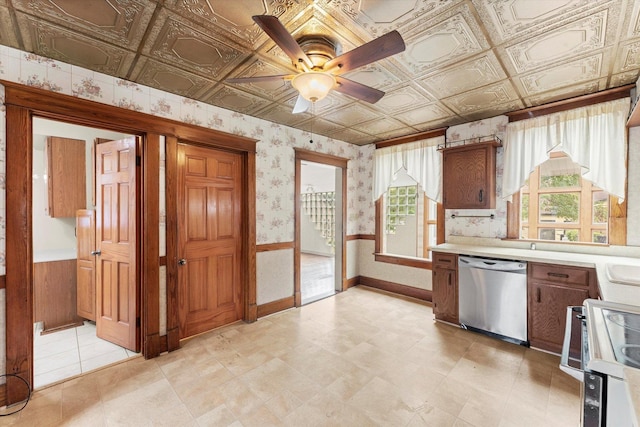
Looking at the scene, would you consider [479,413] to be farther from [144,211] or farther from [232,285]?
[144,211]

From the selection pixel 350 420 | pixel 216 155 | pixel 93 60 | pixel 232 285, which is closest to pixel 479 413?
pixel 350 420

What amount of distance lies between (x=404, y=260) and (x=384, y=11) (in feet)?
11.6

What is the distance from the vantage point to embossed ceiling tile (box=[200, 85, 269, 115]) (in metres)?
2.71

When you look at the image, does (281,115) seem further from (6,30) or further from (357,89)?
(6,30)

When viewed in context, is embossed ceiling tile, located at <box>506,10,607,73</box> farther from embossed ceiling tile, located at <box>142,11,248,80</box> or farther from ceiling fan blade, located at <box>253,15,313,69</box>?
embossed ceiling tile, located at <box>142,11,248,80</box>

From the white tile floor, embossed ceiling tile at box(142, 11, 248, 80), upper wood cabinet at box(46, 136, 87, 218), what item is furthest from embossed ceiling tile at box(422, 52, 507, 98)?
upper wood cabinet at box(46, 136, 87, 218)

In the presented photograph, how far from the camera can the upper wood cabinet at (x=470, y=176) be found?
3334mm

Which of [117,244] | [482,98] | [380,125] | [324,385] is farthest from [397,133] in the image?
[117,244]

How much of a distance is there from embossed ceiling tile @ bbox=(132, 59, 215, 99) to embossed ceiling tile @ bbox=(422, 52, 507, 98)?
2095 millimetres

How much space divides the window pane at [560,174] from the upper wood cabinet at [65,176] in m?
6.13

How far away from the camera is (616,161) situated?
8.89 feet

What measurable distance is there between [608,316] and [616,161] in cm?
244

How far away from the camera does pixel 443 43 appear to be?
1.94m

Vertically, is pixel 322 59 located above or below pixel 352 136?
below
